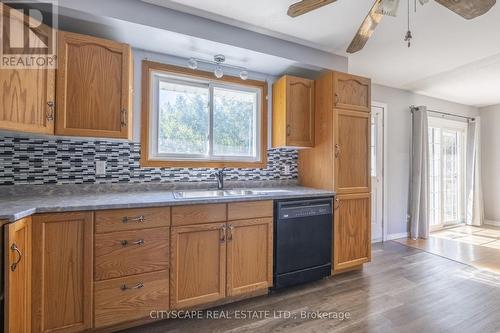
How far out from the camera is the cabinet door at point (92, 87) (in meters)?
1.78

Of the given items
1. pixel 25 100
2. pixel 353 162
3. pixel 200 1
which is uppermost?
pixel 200 1

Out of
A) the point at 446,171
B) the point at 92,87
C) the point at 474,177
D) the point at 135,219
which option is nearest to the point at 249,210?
the point at 135,219

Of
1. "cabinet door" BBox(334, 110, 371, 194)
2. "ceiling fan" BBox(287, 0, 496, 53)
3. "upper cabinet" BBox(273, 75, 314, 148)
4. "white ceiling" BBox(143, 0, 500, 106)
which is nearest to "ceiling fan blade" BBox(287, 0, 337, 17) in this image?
"ceiling fan" BBox(287, 0, 496, 53)

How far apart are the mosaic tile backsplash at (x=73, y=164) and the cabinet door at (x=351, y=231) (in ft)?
4.80

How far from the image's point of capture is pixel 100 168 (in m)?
2.14

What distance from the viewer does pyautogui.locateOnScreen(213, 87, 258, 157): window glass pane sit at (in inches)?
108

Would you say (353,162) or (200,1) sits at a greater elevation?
(200,1)

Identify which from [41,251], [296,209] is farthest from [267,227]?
[41,251]

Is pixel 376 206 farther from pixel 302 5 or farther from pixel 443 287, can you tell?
pixel 302 5

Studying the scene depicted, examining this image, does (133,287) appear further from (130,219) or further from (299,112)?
(299,112)

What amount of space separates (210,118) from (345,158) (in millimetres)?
1491

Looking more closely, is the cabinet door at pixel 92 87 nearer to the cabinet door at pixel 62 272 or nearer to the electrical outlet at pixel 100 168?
the electrical outlet at pixel 100 168

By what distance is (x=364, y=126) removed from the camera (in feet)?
8.77

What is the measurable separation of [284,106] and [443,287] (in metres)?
2.34
